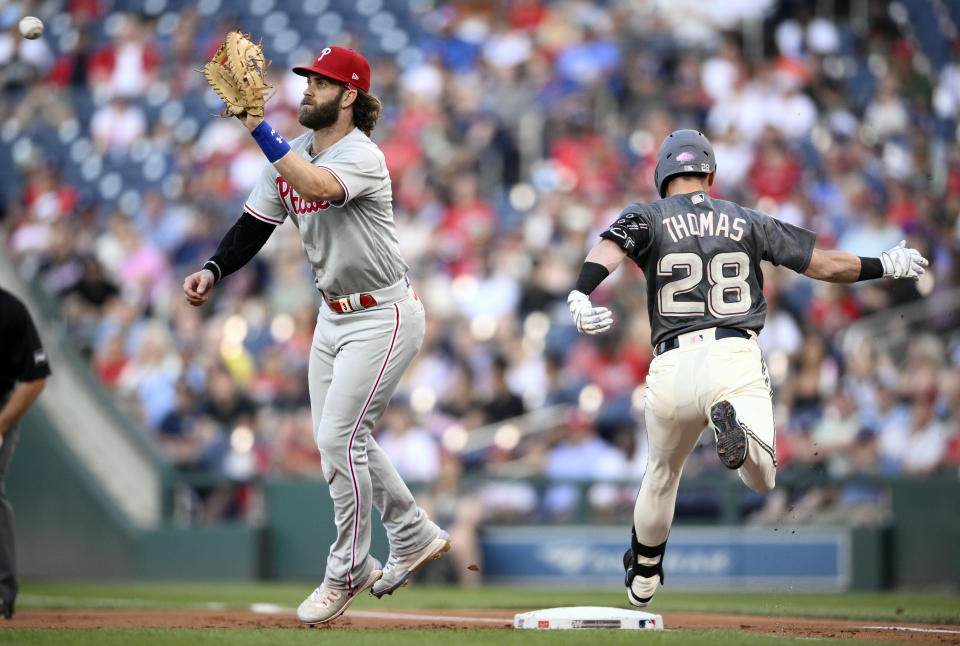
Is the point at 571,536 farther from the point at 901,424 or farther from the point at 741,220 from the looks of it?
the point at 741,220

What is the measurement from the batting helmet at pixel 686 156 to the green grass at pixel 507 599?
96.0 inches

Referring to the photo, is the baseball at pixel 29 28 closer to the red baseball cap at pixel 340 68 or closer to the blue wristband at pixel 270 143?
the red baseball cap at pixel 340 68

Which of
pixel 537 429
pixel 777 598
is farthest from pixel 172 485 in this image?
pixel 777 598

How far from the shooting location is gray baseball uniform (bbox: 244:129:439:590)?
17.5ft

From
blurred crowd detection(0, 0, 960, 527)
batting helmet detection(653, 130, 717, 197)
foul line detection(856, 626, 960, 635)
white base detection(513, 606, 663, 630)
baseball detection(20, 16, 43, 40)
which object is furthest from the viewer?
blurred crowd detection(0, 0, 960, 527)

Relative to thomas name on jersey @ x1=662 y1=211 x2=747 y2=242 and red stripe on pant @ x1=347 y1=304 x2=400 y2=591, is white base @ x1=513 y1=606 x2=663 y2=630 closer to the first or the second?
red stripe on pant @ x1=347 y1=304 x2=400 y2=591

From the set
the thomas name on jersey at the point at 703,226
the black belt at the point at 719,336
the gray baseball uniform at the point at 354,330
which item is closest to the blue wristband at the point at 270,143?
the gray baseball uniform at the point at 354,330

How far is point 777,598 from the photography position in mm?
8984

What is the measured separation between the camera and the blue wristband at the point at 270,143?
4.91 m

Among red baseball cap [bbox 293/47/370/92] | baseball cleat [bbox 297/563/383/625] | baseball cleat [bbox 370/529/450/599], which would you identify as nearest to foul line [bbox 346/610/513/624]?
baseball cleat [bbox 370/529/450/599]

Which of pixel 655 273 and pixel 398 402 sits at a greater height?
pixel 655 273

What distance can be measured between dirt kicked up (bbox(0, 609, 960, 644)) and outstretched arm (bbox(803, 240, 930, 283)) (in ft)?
4.87

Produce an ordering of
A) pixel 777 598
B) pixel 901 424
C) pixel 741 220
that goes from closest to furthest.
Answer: pixel 741 220 → pixel 777 598 → pixel 901 424

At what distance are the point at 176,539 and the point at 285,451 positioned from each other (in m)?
1.17
